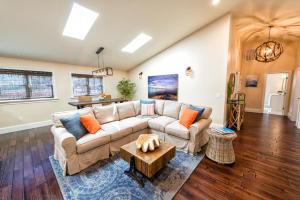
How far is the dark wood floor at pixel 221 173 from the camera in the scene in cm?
172

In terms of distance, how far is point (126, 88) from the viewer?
256 inches

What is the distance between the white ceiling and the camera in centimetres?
260

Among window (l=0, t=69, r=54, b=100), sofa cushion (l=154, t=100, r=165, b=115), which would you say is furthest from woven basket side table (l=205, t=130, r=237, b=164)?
window (l=0, t=69, r=54, b=100)

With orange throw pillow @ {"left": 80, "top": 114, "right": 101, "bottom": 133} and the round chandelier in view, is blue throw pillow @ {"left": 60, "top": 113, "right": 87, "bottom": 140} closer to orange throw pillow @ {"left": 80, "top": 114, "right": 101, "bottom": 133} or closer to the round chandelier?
orange throw pillow @ {"left": 80, "top": 114, "right": 101, "bottom": 133}

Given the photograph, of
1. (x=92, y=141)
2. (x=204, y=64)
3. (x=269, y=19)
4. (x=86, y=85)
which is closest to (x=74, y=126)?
(x=92, y=141)

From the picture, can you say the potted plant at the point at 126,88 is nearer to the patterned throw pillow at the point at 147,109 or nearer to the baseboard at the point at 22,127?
the patterned throw pillow at the point at 147,109

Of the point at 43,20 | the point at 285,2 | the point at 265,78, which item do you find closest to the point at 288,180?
the point at 285,2

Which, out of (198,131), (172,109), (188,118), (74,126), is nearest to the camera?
(74,126)

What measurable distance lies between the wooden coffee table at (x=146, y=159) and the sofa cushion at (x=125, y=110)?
149cm

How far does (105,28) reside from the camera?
3.46m

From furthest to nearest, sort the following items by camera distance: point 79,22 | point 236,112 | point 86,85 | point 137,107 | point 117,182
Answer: point 86,85
point 236,112
point 137,107
point 79,22
point 117,182

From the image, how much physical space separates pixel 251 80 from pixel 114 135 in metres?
7.00

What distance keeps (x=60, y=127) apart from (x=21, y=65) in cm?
326

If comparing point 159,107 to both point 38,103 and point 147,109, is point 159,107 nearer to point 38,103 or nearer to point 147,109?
point 147,109
